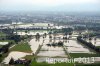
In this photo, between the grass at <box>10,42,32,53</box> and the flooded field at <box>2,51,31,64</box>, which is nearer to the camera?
the flooded field at <box>2,51,31,64</box>

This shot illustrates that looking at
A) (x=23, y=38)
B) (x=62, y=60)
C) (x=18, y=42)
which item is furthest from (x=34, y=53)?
(x=23, y=38)

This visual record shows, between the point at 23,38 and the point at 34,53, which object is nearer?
the point at 34,53

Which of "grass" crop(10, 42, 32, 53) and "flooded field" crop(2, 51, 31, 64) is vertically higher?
"flooded field" crop(2, 51, 31, 64)

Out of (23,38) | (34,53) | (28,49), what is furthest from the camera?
(23,38)

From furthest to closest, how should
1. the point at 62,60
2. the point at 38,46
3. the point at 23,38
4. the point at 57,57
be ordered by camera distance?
the point at 23,38
the point at 38,46
the point at 57,57
the point at 62,60

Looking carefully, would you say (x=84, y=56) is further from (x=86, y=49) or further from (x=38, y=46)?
(x=38, y=46)

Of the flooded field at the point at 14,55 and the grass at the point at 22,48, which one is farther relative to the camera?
the grass at the point at 22,48

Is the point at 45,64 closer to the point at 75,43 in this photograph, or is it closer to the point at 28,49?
the point at 28,49

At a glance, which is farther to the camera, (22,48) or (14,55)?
(22,48)

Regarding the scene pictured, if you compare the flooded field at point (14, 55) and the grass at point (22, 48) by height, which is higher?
the flooded field at point (14, 55)

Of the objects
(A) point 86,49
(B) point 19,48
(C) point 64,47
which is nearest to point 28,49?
(B) point 19,48
